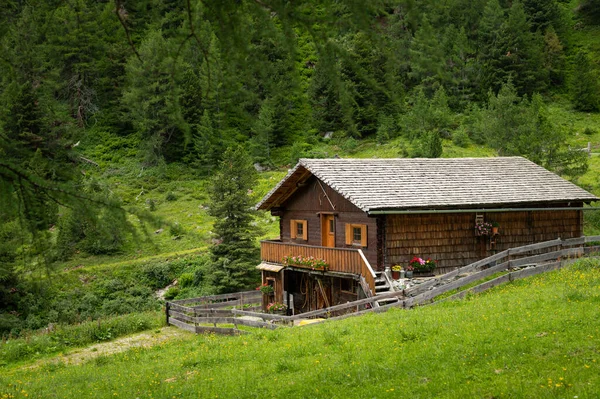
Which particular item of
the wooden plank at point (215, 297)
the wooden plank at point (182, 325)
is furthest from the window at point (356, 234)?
the wooden plank at point (215, 297)

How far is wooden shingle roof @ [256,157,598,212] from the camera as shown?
82.1ft

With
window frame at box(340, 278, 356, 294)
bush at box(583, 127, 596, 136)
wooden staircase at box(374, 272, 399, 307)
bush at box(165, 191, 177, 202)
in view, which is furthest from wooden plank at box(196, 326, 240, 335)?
bush at box(583, 127, 596, 136)

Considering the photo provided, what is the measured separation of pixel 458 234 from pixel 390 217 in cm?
342

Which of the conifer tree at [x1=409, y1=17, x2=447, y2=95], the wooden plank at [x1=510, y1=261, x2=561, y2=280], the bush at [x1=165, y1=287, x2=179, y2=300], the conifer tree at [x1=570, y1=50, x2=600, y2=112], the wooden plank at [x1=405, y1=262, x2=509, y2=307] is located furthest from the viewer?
the conifer tree at [x1=570, y1=50, x2=600, y2=112]

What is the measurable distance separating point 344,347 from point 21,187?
932 centimetres

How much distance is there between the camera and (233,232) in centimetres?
3447

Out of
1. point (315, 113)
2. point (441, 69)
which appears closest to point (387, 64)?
point (441, 69)

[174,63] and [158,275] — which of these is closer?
[174,63]

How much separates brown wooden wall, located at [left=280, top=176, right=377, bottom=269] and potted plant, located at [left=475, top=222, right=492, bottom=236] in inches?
185

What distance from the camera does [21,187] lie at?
7.09 m

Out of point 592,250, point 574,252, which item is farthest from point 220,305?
point 592,250

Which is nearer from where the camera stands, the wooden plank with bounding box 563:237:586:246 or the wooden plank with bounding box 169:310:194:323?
the wooden plank with bounding box 169:310:194:323

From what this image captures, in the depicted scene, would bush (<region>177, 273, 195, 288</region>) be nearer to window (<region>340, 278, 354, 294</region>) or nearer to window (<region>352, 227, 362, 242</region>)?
window (<region>340, 278, 354, 294</region>)

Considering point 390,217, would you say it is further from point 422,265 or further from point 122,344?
point 122,344
